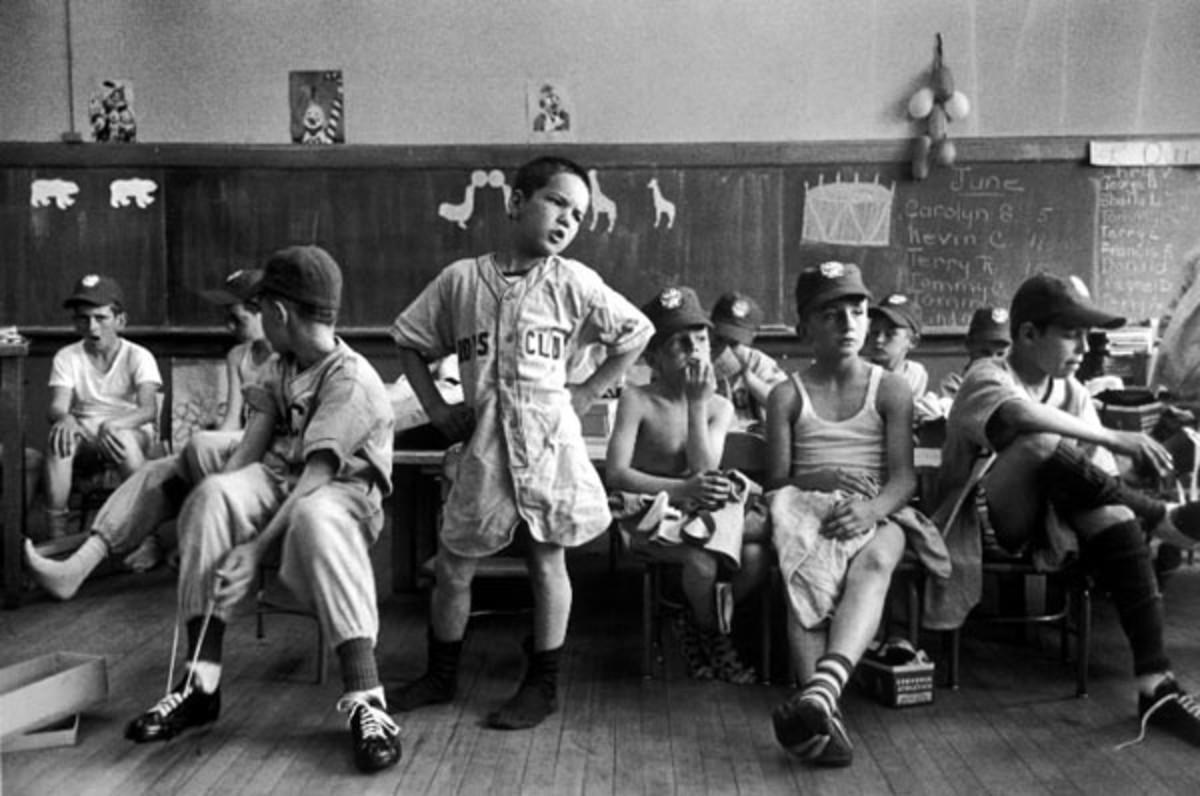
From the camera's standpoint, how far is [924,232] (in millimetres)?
5594

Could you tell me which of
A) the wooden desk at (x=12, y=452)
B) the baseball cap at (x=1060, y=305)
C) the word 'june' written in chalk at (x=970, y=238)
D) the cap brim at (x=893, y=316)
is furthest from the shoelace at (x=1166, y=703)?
the word 'june' written in chalk at (x=970, y=238)

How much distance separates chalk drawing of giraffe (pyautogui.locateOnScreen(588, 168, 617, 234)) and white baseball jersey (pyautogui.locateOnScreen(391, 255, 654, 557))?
119 inches

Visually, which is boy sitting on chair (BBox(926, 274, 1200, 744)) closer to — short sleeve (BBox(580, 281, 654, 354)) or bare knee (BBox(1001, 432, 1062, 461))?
bare knee (BBox(1001, 432, 1062, 461))

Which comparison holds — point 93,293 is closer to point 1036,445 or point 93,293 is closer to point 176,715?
point 176,715

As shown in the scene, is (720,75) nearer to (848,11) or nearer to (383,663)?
(848,11)

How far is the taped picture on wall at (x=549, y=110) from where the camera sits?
5695 millimetres

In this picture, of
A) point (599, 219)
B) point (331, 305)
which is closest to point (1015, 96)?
point (599, 219)

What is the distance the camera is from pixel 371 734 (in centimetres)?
224

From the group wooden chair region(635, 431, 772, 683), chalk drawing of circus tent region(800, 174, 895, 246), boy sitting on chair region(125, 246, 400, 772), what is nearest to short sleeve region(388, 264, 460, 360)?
boy sitting on chair region(125, 246, 400, 772)

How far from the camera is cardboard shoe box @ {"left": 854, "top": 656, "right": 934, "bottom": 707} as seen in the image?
2.61 meters

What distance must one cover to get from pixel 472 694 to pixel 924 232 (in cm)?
378

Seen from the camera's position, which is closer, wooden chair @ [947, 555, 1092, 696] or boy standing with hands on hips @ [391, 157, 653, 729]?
→ boy standing with hands on hips @ [391, 157, 653, 729]

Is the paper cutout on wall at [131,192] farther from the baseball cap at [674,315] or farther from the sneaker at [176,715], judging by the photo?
the sneaker at [176,715]

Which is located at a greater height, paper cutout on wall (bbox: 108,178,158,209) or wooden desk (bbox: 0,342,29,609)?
paper cutout on wall (bbox: 108,178,158,209)
